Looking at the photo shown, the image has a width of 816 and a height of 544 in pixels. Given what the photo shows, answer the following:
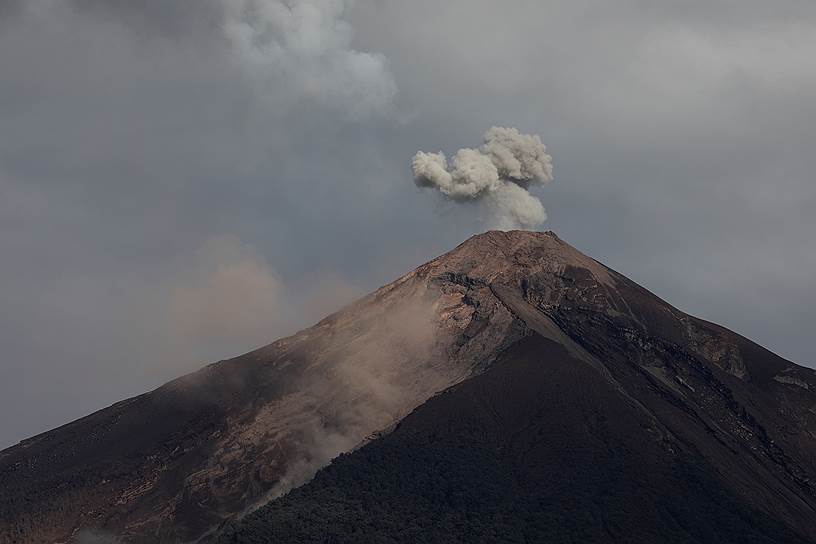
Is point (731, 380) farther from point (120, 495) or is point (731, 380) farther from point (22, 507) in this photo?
point (22, 507)

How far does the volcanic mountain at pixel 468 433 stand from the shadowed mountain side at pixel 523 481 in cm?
25

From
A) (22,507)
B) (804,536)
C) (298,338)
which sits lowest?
(804,536)

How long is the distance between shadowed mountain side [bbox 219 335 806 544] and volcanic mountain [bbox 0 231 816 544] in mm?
245

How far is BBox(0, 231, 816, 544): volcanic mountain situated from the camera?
134m

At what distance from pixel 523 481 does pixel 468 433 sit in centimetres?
1028

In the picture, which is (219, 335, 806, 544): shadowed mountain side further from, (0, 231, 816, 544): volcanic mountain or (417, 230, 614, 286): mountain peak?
(417, 230, 614, 286): mountain peak

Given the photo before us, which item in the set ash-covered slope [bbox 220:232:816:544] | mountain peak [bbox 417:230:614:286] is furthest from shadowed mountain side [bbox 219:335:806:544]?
mountain peak [bbox 417:230:614:286]

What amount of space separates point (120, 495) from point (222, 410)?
56.7 feet

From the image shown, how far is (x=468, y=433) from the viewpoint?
146625 millimetres

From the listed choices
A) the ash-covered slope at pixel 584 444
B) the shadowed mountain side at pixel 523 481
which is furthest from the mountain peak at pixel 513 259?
the shadowed mountain side at pixel 523 481

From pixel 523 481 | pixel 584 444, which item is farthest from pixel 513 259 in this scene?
pixel 523 481

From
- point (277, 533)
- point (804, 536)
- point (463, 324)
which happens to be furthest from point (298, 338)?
point (804, 536)

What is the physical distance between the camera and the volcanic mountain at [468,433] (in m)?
134

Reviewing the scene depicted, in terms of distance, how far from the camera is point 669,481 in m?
138
